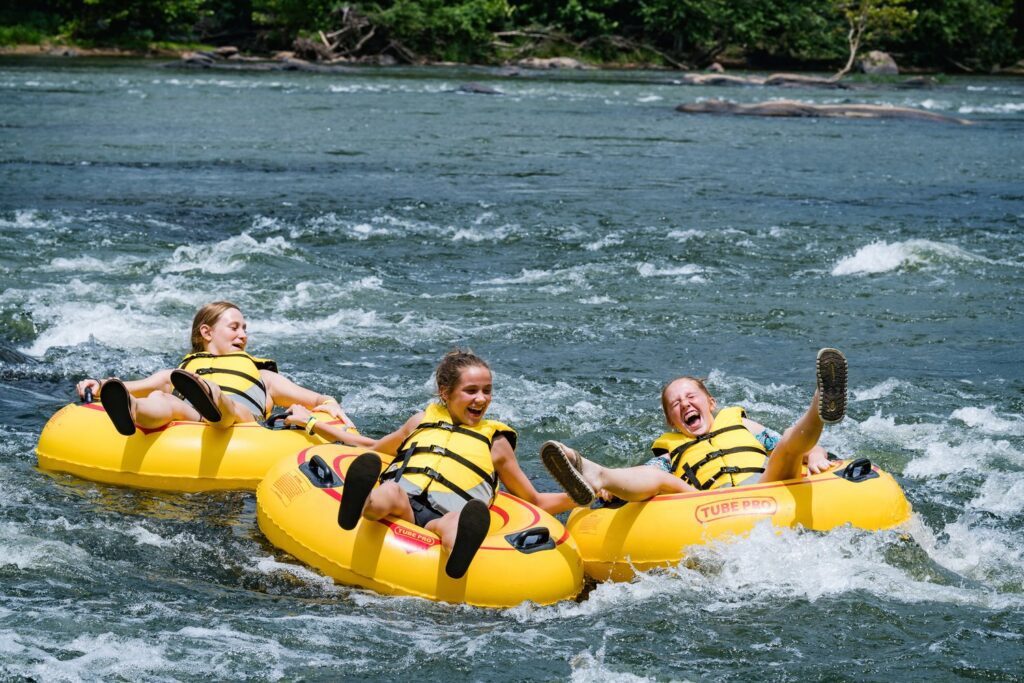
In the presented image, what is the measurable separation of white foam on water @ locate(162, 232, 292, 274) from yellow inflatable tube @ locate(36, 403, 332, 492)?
558 centimetres

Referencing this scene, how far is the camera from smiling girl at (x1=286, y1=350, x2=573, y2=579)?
536cm

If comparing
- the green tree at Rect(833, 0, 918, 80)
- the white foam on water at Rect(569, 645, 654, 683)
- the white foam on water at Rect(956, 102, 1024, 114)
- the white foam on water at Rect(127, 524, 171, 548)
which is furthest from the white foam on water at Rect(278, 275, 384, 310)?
the green tree at Rect(833, 0, 918, 80)

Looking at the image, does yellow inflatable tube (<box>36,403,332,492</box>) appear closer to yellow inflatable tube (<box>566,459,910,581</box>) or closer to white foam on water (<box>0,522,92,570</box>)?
white foam on water (<box>0,522,92,570</box>)

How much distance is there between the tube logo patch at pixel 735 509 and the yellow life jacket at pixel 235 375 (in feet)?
8.88

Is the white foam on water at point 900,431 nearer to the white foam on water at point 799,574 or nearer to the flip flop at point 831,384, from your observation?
the white foam on water at point 799,574

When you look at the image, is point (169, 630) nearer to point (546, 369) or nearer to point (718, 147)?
point (546, 369)

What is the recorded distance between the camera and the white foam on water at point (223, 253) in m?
12.4

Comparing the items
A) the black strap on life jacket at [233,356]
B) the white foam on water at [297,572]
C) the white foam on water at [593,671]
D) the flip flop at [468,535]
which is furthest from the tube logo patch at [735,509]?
the black strap on life jacket at [233,356]

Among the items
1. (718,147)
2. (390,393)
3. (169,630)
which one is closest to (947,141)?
(718,147)

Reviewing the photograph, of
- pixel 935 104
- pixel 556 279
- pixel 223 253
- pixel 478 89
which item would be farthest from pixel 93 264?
pixel 935 104

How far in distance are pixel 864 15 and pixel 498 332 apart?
37318 mm

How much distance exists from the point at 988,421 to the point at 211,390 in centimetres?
484

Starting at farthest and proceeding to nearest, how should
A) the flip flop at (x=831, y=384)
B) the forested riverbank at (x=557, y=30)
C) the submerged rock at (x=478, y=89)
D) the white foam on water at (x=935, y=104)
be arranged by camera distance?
the forested riverbank at (x=557, y=30)
the submerged rock at (x=478, y=89)
the white foam on water at (x=935, y=104)
the flip flop at (x=831, y=384)

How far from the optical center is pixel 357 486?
530 cm
